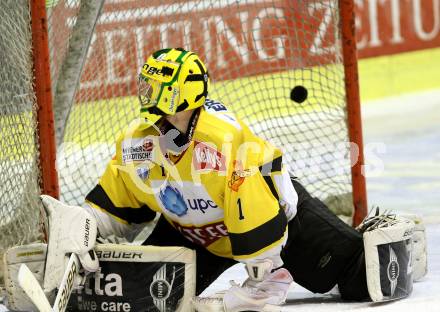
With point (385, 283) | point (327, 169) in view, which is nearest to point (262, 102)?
point (327, 169)

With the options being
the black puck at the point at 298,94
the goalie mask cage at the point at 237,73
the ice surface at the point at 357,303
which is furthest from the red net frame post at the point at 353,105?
the ice surface at the point at 357,303

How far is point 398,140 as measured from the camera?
7.53 m

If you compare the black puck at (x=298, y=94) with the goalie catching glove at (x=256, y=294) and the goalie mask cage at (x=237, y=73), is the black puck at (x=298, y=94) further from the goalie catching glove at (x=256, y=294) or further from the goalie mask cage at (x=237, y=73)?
the goalie catching glove at (x=256, y=294)

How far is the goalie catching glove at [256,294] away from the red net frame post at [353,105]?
120 centimetres

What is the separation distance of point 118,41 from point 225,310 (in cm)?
202

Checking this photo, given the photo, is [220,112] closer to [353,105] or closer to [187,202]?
[187,202]

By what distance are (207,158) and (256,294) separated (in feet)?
1.37

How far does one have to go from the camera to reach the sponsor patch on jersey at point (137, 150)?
3723 millimetres

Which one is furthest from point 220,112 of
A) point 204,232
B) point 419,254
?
point 419,254

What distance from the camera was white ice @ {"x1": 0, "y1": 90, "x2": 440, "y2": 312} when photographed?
3867 mm

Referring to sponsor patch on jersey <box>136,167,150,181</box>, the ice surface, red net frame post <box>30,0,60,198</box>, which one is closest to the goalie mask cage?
red net frame post <box>30,0,60,198</box>

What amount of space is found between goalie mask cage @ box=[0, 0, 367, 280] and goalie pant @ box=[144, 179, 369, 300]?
0.86 metres

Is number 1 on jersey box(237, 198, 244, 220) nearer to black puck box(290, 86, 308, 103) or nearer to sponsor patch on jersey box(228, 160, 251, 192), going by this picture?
sponsor patch on jersey box(228, 160, 251, 192)

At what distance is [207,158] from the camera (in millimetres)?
3551
